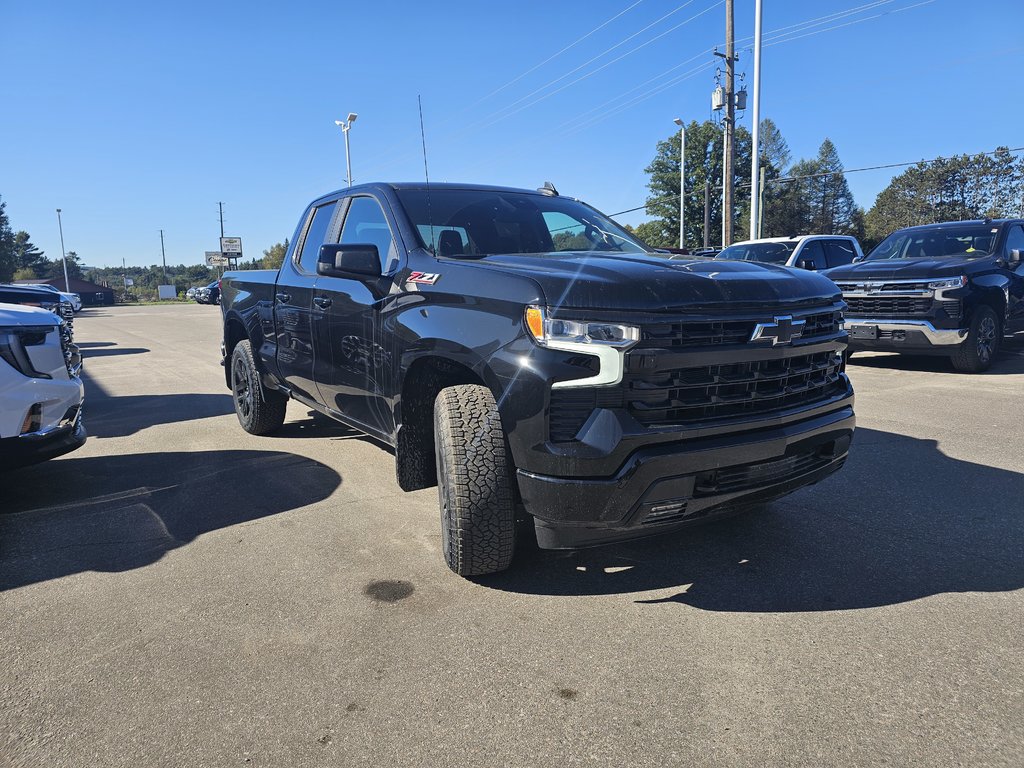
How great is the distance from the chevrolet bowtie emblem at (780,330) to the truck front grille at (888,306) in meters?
6.49

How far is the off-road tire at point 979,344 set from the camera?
8.27m

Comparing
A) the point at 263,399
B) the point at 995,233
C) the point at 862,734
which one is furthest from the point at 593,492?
the point at 995,233

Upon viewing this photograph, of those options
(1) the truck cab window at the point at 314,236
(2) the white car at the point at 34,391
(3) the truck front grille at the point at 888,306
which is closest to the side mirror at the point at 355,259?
(1) the truck cab window at the point at 314,236

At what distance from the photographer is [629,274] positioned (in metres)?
2.78

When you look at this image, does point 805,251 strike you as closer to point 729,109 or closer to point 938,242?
point 938,242

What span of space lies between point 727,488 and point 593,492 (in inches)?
22.4

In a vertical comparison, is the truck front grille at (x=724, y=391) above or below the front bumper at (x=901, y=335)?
above

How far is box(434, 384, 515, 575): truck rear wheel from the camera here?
280cm

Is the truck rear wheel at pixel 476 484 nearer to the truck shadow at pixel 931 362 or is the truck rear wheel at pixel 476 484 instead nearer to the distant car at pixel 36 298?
the truck shadow at pixel 931 362

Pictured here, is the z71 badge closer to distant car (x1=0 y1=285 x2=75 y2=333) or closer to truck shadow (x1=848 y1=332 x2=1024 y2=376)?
truck shadow (x1=848 y1=332 x2=1024 y2=376)

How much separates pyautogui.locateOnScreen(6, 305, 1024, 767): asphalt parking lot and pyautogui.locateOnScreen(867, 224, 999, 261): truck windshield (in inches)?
233

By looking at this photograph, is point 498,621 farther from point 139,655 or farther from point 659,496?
point 139,655

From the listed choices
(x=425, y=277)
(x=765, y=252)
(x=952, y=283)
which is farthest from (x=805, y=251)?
(x=425, y=277)

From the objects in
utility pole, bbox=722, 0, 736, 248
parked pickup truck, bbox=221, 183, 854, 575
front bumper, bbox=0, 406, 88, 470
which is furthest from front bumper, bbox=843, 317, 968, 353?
utility pole, bbox=722, 0, 736, 248
